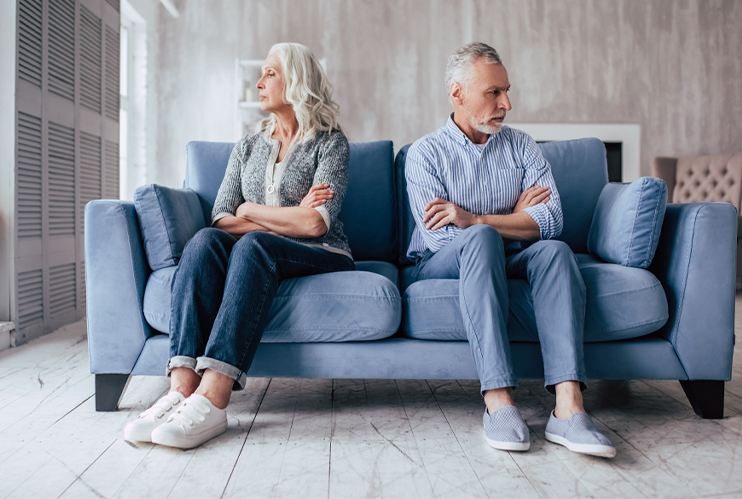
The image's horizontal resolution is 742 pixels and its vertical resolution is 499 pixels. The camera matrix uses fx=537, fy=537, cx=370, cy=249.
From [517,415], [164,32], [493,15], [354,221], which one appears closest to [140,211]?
[354,221]

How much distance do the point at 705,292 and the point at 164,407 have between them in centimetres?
138

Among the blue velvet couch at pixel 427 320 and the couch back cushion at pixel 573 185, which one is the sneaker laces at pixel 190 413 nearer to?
the blue velvet couch at pixel 427 320

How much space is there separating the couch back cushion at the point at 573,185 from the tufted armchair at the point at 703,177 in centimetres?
305

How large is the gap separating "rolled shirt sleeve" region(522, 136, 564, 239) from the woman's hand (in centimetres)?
60

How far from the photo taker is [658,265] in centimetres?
152

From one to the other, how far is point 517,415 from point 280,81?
1.24 metres

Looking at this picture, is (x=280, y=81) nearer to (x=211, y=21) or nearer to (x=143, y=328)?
(x=143, y=328)

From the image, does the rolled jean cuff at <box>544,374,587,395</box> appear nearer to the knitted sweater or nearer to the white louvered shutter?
the knitted sweater

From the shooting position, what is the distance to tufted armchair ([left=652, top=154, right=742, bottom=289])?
445cm

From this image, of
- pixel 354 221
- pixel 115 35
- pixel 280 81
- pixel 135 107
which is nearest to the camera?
pixel 280 81

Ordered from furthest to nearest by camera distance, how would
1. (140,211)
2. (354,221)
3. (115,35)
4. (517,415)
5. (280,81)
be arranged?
(115,35) → (354,221) → (280,81) → (140,211) → (517,415)

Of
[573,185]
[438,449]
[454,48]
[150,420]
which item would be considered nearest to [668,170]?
[454,48]

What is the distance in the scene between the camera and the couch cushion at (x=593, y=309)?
1.40 m

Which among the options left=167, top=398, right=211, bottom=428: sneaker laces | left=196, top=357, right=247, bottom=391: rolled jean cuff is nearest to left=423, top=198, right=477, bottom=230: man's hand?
left=196, top=357, right=247, bottom=391: rolled jean cuff
